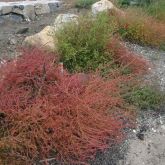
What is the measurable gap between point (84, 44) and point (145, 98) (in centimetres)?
105

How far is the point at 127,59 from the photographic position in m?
5.32

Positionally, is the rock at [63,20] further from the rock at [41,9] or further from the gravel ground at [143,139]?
the rock at [41,9]

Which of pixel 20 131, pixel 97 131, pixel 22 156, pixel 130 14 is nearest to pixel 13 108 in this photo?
pixel 20 131

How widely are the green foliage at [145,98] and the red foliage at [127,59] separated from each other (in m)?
0.53

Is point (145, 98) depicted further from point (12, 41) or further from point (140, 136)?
point (12, 41)

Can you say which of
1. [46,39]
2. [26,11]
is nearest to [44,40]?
[46,39]

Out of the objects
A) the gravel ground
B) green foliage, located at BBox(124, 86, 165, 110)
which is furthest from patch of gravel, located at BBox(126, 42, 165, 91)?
green foliage, located at BBox(124, 86, 165, 110)

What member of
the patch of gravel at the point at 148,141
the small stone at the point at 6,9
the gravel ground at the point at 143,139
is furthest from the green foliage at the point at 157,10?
the small stone at the point at 6,9

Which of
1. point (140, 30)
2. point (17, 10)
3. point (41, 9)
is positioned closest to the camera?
point (140, 30)

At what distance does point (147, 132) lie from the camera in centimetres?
432

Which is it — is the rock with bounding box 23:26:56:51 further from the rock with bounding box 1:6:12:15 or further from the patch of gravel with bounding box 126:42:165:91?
the rock with bounding box 1:6:12:15

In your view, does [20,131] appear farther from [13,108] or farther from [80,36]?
[80,36]

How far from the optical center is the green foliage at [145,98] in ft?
15.1

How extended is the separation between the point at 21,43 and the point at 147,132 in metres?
2.29
